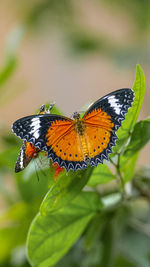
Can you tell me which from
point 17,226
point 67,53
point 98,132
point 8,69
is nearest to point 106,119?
point 98,132

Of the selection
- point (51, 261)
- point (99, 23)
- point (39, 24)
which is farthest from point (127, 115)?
point (99, 23)

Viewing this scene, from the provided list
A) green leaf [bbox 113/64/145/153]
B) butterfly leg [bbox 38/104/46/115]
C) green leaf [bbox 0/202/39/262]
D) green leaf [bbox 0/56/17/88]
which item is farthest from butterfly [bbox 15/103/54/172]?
green leaf [bbox 0/56/17/88]

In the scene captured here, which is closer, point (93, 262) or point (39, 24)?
point (93, 262)

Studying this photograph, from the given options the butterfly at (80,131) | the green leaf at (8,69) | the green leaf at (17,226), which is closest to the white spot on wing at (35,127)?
the butterfly at (80,131)

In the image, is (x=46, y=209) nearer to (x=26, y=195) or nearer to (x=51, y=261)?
(x=51, y=261)

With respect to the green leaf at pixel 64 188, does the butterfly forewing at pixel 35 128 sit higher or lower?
higher

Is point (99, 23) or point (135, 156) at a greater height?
point (99, 23)

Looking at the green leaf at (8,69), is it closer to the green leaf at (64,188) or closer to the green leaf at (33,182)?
the green leaf at (33,182)
